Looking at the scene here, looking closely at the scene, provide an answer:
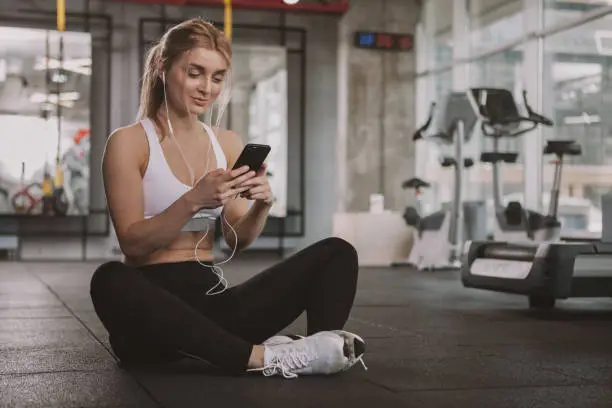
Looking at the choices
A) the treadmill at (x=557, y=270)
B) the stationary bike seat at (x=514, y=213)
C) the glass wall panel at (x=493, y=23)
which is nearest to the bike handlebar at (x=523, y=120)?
the stationary bike seat at (x=514, y=213)

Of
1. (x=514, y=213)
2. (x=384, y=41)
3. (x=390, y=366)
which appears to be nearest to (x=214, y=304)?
(x=390, y=366)

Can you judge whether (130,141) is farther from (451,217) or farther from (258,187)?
(451,217)

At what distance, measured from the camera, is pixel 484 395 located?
1.99 metres

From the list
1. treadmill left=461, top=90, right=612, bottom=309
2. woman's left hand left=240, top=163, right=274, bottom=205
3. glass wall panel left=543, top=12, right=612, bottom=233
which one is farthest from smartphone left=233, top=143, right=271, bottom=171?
glass wall panel left=543, top=12, right=612, bottom=233

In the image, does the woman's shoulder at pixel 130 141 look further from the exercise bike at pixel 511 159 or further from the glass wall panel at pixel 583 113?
the glass wall panel at pixel 583 113

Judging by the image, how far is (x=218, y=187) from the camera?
194cm

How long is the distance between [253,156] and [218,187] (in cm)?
11

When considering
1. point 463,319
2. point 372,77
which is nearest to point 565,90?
point 372,77

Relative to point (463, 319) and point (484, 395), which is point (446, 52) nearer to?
point (463, 319)

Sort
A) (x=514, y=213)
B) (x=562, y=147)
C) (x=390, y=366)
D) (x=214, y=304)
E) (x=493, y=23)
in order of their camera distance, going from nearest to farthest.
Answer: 1. (x=214, y=304)
2. (x=390, y=366)
3. (x=562, y=147)
4. (x=514, y=213)
5. (x=493, y=23)

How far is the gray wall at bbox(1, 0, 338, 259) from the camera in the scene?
9.32 m

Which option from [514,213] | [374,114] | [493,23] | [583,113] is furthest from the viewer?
[374,114]

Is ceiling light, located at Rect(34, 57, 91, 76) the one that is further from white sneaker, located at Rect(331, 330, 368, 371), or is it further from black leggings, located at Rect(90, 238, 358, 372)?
white sneaker, located at Rect(331, 330, 368, 371)

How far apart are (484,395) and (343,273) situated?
458mm
